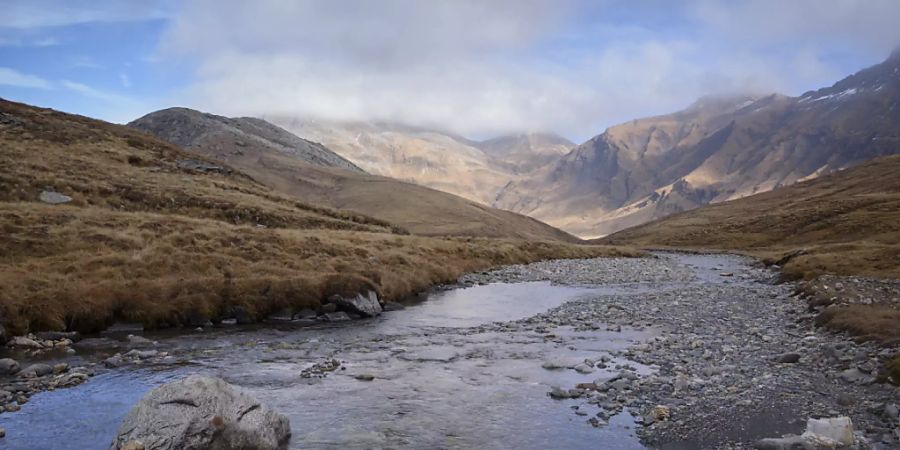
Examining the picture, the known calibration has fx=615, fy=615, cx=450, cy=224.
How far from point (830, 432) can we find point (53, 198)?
53.9 m

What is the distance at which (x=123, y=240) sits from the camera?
115ft

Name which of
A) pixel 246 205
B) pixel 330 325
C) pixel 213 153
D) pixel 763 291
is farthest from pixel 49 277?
pixel 213 153

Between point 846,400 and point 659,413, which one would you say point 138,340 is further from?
point 846,400

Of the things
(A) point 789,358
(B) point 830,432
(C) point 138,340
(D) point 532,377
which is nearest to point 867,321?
(A) point 789,358

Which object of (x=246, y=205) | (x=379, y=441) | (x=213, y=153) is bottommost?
(x=379, y=441)

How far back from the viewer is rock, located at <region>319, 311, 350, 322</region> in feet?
98.6

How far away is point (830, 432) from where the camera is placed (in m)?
11.7

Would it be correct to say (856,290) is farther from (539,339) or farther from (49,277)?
(49,277)

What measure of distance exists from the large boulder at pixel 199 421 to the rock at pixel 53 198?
143 ft

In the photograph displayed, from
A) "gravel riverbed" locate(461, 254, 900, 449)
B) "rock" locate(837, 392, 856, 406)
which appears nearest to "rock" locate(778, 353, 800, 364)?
"gravel riverbed" locate(461, 254, 900, 449)

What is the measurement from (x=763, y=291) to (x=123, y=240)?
129 ft

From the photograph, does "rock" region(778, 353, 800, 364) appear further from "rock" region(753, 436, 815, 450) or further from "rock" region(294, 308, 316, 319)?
"rock" region(294, 308, 316, 319)

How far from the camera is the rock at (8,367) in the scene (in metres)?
18.1

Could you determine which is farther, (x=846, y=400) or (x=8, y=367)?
(x=8, y=367)
